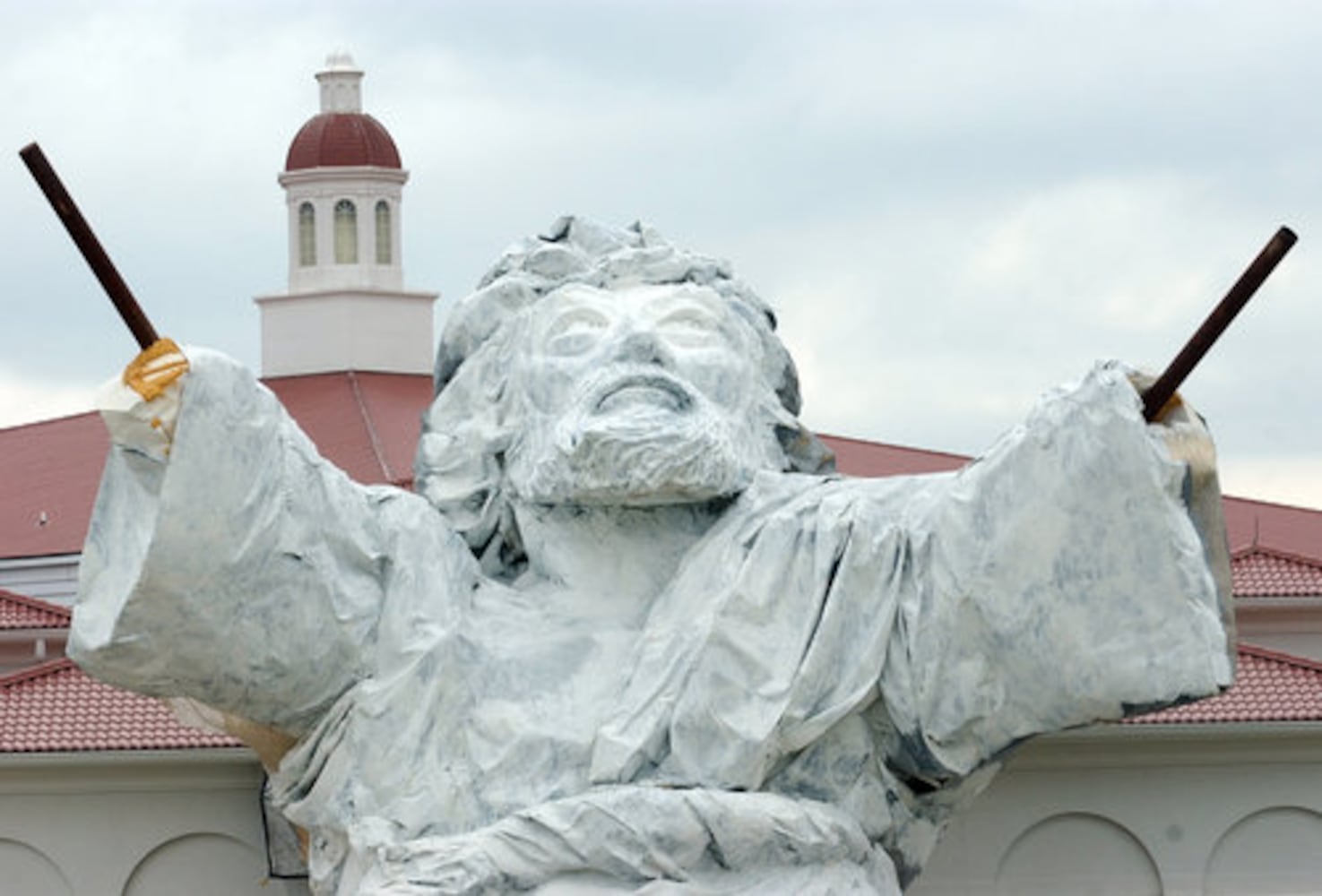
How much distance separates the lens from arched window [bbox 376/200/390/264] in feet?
211

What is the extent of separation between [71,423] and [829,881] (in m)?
43.5

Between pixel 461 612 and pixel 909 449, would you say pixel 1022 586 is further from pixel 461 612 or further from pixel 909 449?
pixel 909 449

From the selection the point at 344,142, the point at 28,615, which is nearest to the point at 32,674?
the point at 28,615

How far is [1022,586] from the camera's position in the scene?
45.2 feet

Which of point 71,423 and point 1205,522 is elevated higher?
point 1205,522

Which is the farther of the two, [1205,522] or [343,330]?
[343,330]

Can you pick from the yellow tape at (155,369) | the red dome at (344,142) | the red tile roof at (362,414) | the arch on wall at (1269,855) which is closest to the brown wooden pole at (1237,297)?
the yellow tape at (155,369)

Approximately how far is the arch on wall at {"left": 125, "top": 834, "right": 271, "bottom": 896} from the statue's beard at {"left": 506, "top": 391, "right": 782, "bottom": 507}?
280 centimetres

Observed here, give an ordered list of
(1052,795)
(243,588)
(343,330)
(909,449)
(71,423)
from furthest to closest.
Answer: (343,330), (71,423), (909,449), (1052,795), (243,588)

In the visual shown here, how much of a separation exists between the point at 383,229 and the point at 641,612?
50251mm

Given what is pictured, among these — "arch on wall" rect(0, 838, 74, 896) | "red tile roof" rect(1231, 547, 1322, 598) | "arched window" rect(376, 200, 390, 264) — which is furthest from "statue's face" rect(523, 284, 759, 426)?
"arched window" rect(376, 200, 390, 264)

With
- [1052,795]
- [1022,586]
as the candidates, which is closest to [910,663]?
[1022,586]

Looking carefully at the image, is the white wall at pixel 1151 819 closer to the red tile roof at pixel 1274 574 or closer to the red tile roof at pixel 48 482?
the red tile roof at pixel 1274 574

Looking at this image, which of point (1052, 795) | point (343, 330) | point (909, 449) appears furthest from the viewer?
point (343, 330)
